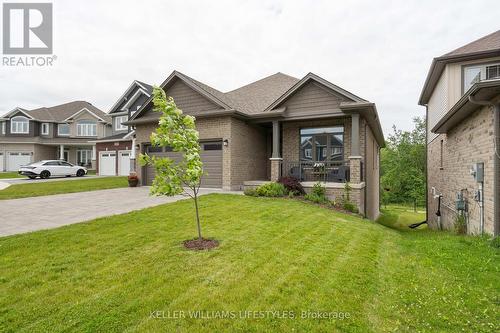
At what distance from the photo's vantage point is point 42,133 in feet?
102

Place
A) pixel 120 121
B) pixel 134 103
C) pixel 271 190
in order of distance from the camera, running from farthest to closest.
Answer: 1. pixel 120 121
2. pixel 134 103
3. pixel 271 190

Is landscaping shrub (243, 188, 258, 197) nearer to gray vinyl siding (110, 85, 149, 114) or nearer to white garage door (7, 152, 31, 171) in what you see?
gray vinyl siding (110, 85, 149, 114)

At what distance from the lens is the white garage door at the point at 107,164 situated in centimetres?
2466

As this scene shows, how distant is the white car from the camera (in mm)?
19641

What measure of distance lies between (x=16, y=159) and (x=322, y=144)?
35.0 m

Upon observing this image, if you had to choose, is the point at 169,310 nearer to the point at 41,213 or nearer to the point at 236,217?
the point at 236,217

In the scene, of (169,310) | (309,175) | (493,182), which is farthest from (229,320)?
(309,175)

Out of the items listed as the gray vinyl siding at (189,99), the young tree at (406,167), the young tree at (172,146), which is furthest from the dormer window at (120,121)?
the young tree at (406,167)

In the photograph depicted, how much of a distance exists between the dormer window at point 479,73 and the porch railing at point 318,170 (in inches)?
217

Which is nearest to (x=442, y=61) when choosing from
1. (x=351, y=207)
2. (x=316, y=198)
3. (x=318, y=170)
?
(x=318, y=170)

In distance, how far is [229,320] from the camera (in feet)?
8.95

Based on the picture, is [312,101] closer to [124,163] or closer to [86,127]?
[124,163]

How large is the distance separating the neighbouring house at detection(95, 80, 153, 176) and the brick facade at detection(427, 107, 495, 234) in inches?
844

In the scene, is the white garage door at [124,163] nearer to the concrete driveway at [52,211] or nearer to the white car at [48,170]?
the white car at [48,170]
